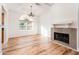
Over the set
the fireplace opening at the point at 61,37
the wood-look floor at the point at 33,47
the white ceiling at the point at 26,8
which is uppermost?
the white ceiling at the point at 26,8

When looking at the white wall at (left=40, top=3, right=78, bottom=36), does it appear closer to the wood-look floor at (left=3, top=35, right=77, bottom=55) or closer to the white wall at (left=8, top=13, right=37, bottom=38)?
the wood-look floor at (left=3, top=35, right=77, bottom=55)

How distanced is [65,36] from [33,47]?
1.94 feet

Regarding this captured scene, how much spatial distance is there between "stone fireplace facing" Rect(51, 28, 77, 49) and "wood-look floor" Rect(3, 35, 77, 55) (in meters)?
0.09

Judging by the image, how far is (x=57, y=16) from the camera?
6.83ft

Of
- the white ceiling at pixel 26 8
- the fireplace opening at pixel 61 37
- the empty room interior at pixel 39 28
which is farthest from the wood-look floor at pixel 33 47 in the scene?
the white ceiling at pixel 26 8

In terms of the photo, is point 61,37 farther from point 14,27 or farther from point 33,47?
point 14,27

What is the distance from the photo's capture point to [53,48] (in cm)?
207

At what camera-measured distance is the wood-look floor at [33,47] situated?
6.67ft

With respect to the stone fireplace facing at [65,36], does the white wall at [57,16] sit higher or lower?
higher

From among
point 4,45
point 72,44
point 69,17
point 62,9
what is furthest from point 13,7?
point 72,44

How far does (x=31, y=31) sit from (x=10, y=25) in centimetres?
38

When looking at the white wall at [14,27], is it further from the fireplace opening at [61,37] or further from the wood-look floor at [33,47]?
the fireplace opening at [61,37]

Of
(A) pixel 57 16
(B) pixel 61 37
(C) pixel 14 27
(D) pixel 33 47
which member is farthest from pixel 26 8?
(B) pixel 61 37

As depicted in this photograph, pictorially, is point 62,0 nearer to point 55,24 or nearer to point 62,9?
point 62,9
